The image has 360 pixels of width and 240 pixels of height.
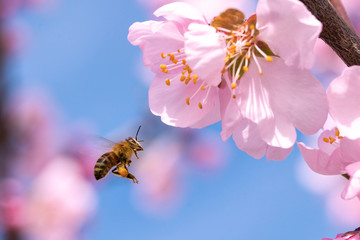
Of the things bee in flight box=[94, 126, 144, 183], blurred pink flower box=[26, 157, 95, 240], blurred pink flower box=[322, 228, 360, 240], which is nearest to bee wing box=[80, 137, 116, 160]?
bee in flight box=[94, 126, 144, 183]

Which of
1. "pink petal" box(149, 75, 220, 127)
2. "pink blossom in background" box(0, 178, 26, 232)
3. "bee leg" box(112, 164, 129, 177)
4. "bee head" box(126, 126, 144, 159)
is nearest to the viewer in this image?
"pink petal" box(149, 75, 220, 127)

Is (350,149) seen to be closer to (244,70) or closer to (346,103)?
(346,103)

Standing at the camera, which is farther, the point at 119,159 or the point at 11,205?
the point at 11,205

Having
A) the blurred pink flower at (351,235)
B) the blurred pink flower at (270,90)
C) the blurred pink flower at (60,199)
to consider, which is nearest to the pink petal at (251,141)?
the blurred pink flower at (270,90)

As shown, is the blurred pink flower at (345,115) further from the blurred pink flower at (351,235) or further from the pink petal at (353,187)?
the blurred pink flower at (351,235)

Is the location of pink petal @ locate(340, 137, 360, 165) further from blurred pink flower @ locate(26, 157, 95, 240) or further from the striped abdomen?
A: blurred pink flower @ locate(26, 157, 95, 240)

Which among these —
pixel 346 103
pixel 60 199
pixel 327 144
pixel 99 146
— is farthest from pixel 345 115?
pixel 60 199

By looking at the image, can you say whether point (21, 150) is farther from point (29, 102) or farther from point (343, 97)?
point (343, 97)
